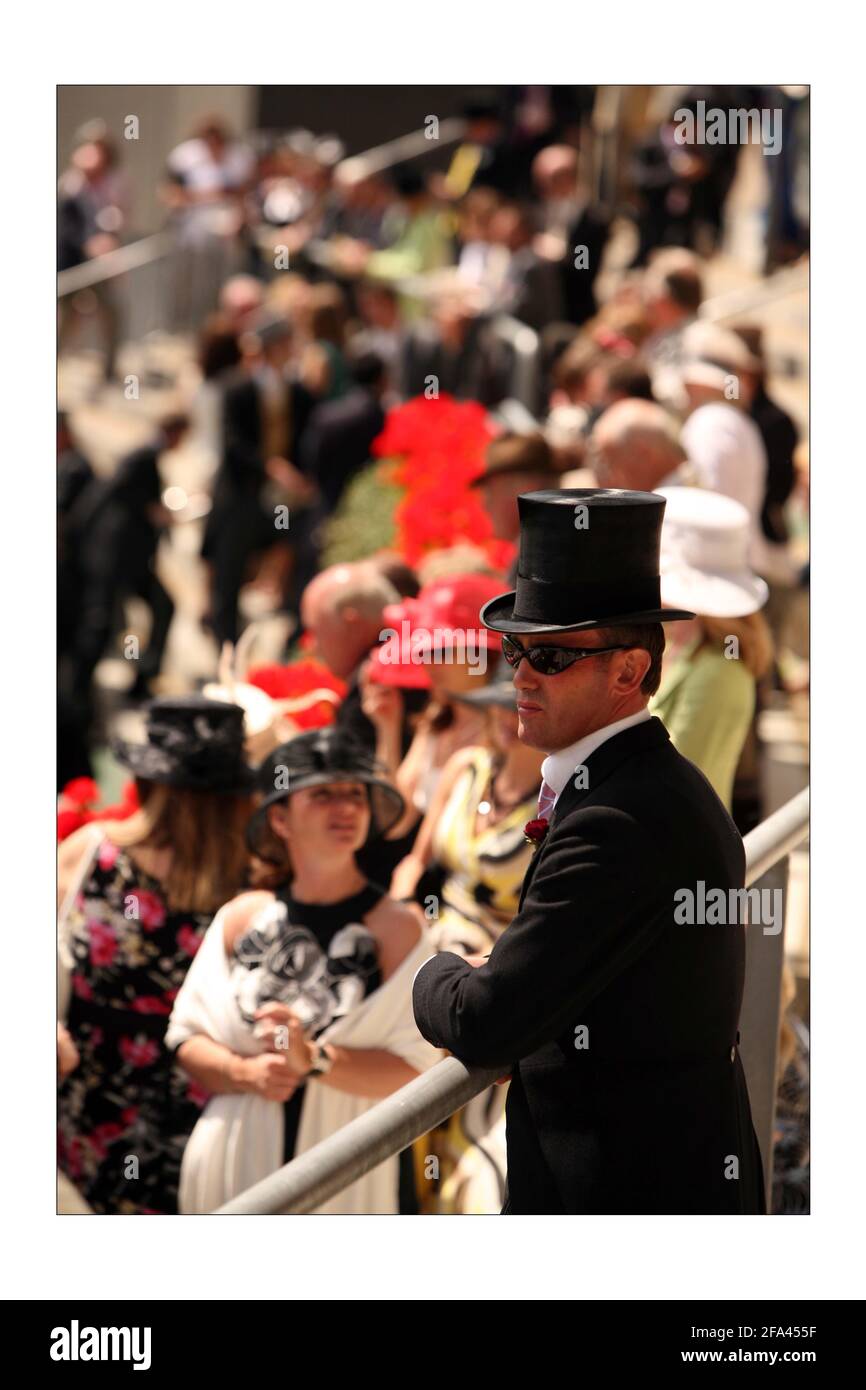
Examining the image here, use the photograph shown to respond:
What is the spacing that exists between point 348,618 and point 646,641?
2.41 meters

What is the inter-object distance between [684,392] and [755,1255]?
3.60 metres

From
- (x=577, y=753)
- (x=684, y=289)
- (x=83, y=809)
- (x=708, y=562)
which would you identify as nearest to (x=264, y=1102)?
(x=83, y=809)

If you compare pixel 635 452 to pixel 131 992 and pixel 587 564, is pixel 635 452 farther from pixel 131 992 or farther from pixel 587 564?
pixel 587 564

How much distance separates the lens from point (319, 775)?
12.1ft

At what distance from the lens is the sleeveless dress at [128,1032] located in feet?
12.0

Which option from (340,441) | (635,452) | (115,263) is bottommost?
(635,452)

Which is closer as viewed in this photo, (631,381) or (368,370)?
(631,381)

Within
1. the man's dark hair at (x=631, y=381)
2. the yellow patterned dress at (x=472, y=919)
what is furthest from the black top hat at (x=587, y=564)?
the man's dark hair at (x=631, y=381)

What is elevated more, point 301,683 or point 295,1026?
point 301,683

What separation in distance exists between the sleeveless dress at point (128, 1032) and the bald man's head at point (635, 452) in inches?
72.8

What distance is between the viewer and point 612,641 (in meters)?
2.40

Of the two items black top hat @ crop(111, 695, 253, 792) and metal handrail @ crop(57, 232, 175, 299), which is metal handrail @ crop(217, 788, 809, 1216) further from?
metal handrail @ crop(57, 232, 175, 299)

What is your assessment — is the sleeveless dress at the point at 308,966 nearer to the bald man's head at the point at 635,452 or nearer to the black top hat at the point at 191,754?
the black top hat at the point at 191,754
